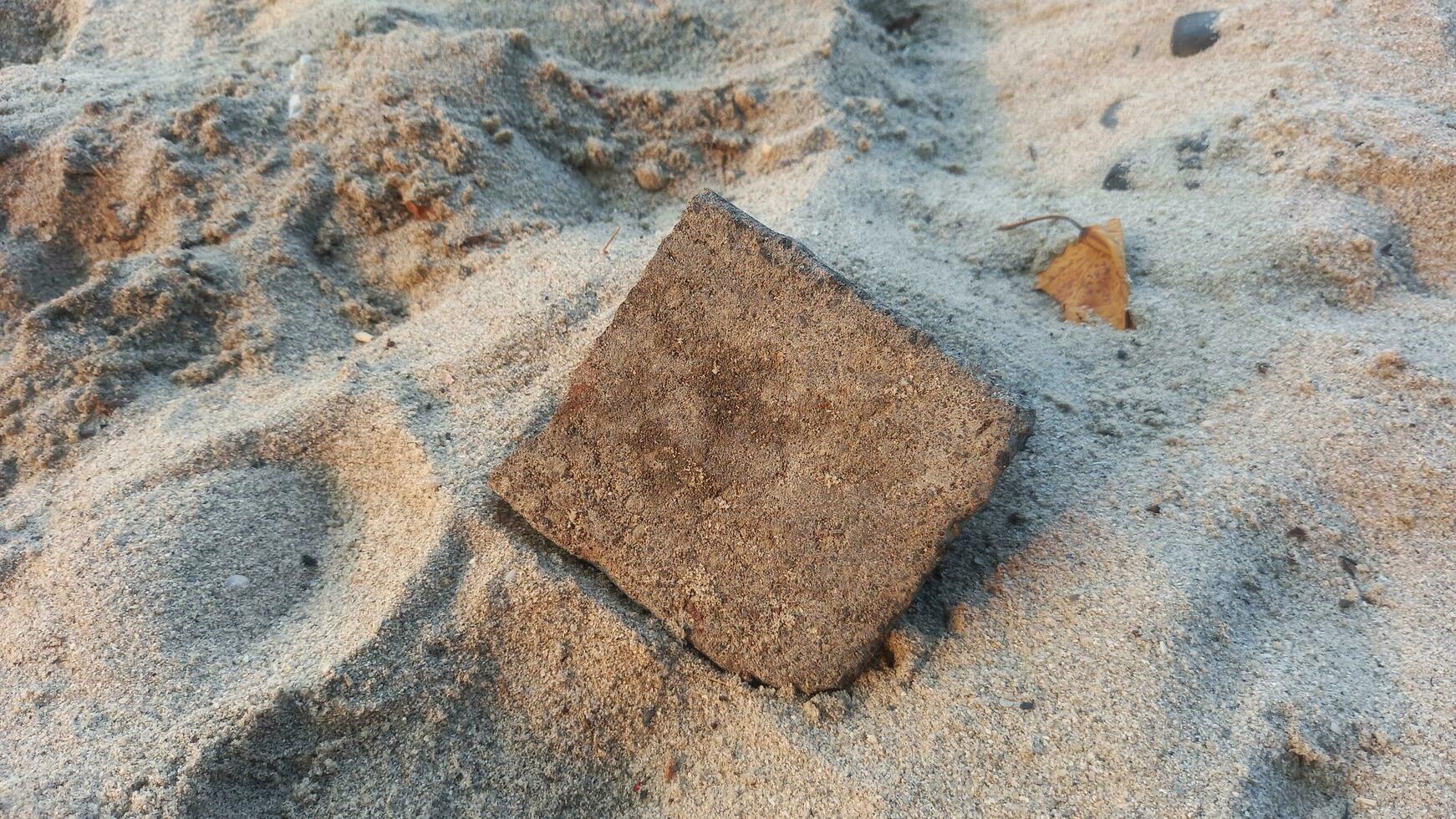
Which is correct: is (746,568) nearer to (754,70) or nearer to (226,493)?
(226,493)

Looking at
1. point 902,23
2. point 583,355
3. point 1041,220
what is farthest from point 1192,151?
point 583,355

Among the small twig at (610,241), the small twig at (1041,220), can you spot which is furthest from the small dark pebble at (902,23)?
the small twig at (610,241)

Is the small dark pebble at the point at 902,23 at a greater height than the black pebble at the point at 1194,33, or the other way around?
the black pebble at the point at 1194,33

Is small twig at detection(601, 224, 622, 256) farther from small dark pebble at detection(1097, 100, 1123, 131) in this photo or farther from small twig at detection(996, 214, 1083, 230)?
small dark pebble at detection(1097, 100, 1123, 131)

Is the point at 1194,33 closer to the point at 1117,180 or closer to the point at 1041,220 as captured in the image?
the point at 1117,180

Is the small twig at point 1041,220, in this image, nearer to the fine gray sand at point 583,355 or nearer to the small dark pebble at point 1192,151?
the fine gray sand at point 583,355
